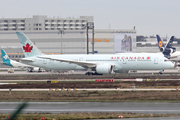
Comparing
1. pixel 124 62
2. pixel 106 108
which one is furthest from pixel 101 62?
pixel 106 108

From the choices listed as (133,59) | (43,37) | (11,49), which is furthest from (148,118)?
(43,37)

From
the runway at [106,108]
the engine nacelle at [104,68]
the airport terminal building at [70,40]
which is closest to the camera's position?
the runway at [106,108]

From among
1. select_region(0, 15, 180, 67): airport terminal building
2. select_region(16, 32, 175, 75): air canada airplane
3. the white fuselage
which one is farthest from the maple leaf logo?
select_region(0, 15, 180, 67): airport terminal building

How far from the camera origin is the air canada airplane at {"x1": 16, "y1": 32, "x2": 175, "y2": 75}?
197 ft

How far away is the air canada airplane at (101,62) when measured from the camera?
5991 cm

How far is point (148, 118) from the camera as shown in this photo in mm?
16219

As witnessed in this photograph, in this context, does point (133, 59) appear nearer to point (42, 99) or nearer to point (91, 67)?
point (91, 67)

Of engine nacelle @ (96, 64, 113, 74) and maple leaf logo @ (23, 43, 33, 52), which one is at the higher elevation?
maple leaf logo @ (23, 43, 33, 52)

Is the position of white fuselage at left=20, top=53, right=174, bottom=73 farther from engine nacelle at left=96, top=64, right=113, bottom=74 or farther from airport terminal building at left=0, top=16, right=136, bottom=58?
airport terminal building at left=0, top=16, right=136, bottom=58

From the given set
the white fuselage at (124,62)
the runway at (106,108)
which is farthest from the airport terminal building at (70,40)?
the runway at (106,108)

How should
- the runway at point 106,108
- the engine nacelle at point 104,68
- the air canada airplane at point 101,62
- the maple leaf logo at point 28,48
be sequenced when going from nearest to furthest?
the runway at point 106,108 → the engine nacelle at point 104,68 → the air canada airplane at point 101,62 → the maple leaf logo at point 28,48

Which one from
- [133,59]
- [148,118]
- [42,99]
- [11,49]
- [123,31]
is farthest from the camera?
[123,31]

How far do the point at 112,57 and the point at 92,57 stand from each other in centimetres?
423

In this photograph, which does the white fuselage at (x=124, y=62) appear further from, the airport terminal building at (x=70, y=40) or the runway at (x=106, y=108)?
the airport terminal building at (x=70, y=40)
